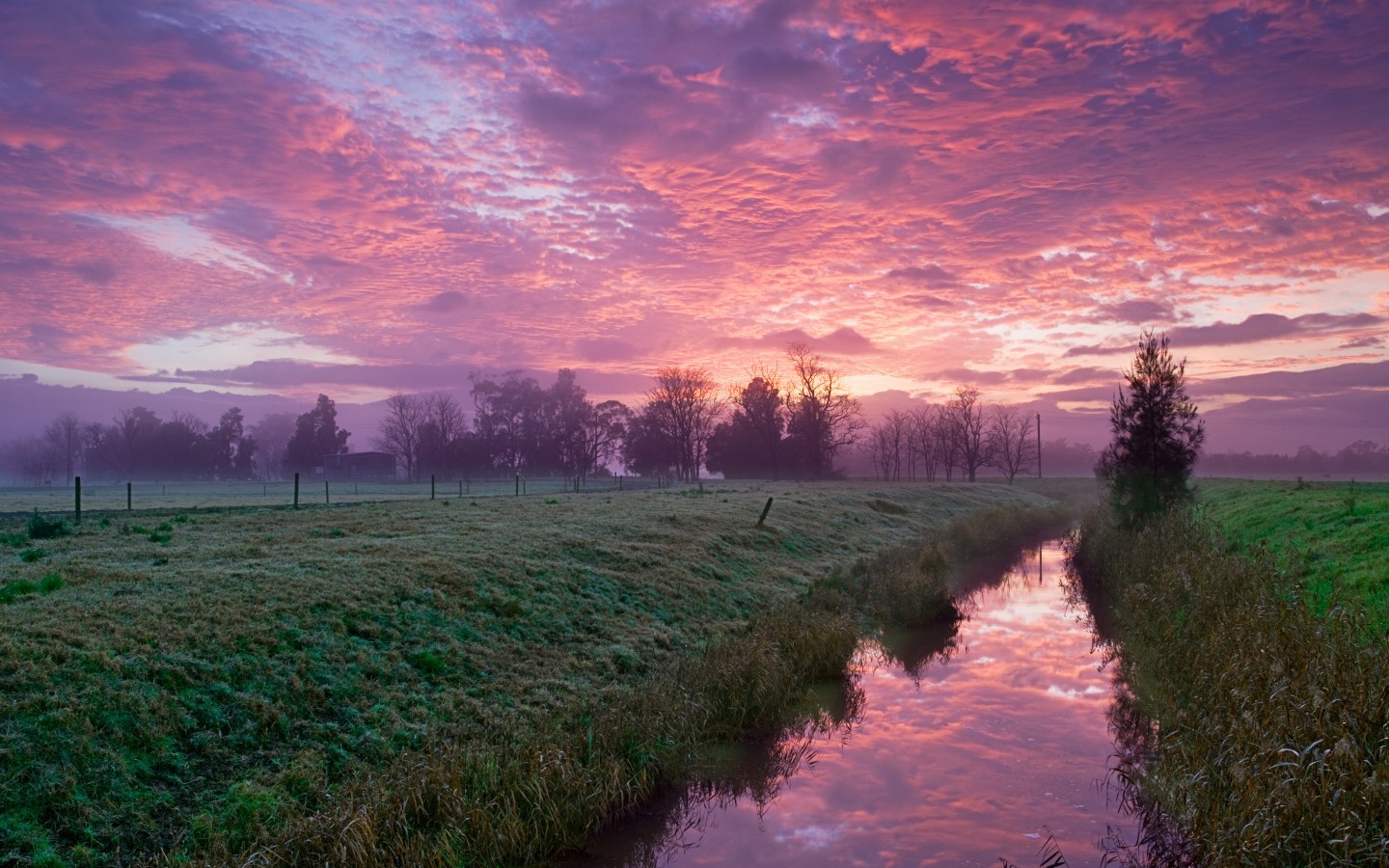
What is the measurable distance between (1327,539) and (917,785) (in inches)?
717

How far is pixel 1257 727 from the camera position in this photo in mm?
8789

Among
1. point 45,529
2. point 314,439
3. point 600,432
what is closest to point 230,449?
point 314,439

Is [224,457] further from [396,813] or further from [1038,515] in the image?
[396,813]

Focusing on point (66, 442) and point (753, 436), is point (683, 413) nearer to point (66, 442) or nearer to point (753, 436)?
point (753, 436)

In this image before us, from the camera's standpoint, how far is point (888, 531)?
44.3 meters

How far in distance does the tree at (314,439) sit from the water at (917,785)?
131790mm

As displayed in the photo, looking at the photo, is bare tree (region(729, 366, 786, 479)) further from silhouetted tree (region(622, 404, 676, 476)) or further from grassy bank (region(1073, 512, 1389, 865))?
grassy bank (region(1073, 512, 1389, 865))

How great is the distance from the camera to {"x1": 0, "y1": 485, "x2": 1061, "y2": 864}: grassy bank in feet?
29.1

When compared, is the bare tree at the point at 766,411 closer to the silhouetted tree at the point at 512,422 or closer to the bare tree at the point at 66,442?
the silhouetted tree at the point at 512,422

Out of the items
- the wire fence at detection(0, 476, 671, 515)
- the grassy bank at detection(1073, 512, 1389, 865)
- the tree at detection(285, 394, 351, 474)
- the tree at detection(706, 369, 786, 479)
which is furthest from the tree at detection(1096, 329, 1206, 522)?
the tree at detection(285, 394, 351, 474)

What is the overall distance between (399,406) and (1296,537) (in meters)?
129

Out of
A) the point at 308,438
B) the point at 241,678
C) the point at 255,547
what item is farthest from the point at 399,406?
the point at 241,678

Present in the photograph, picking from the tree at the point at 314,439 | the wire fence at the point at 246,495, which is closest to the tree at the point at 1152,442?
the wire fence at the point at 246,495

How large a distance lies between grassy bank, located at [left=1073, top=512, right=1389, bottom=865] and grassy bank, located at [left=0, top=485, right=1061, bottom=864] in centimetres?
631
